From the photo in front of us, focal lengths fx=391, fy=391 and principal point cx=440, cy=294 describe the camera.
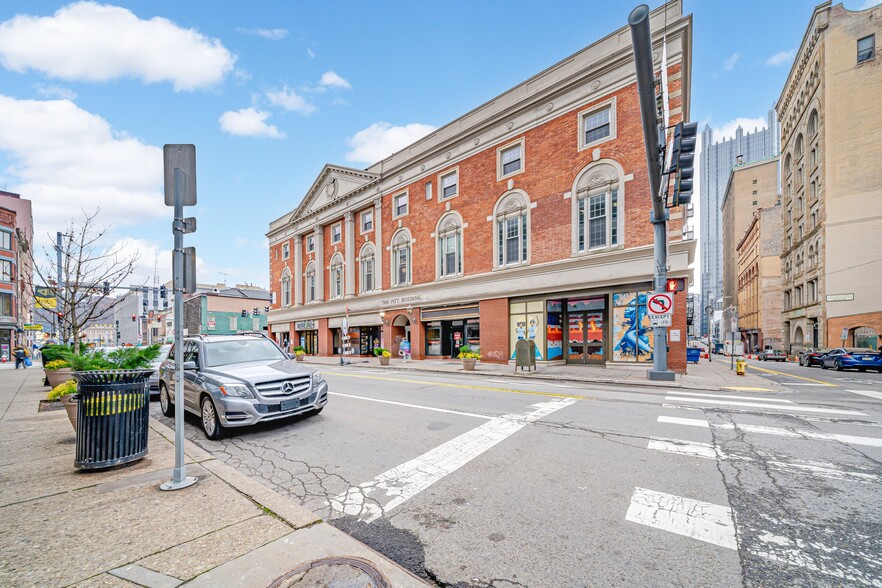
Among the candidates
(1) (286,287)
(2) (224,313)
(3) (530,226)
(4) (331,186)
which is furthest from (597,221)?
(2) (224,313)

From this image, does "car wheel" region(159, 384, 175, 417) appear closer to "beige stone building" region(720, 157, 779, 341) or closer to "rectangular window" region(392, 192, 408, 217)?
"rectangular window" region(392, 192, 408, 217)

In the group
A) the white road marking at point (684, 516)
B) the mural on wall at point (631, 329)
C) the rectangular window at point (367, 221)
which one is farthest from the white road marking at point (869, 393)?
the rectangular window at point (367, 221)

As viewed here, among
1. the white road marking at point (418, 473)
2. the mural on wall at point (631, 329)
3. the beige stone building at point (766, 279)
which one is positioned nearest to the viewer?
the white road marking at point (418, 473)

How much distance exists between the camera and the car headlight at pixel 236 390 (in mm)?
6320

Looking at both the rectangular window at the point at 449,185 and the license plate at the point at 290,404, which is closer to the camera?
the license plate at the point at 290,404

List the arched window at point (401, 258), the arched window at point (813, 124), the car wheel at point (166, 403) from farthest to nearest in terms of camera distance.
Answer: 1. the arched window at point (813, 124)
2. the arched window at point (401, 258)
3. the car wheel at point (166, 403)

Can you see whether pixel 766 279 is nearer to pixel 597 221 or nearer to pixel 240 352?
pixel 597 221

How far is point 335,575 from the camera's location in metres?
2.59

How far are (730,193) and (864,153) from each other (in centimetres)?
8729

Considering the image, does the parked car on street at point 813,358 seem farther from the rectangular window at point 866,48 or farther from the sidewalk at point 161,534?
the sidewalk at point 161,534

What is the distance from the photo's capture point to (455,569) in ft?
9.11

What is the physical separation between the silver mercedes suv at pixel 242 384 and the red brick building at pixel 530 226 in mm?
14340

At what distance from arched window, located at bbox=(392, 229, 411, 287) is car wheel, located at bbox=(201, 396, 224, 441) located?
20884mm

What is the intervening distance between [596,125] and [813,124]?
3897 centimetres
